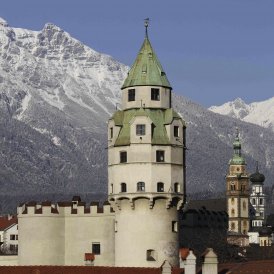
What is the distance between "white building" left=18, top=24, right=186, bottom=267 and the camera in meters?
110

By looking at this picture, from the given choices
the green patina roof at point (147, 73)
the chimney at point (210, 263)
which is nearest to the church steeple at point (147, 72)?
the green patina roof at point (147, 73)

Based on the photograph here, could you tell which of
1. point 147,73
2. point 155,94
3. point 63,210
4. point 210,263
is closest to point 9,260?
point 63,210

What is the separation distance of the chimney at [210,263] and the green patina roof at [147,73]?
25.7 metres

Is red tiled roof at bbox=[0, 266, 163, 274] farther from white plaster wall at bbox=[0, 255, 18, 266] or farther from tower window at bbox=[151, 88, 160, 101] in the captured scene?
white plaster wall at bbox=[0, 255, 18, 266]

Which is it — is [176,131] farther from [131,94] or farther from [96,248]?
[96,248]

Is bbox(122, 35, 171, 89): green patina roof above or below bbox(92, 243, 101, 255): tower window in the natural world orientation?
above

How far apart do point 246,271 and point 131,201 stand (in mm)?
20005

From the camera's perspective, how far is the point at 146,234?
110000 mm

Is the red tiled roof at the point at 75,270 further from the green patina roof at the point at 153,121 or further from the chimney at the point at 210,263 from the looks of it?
the green patina roof at the point at 153,121

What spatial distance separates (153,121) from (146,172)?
4.44 m

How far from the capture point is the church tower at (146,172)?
4328 inches

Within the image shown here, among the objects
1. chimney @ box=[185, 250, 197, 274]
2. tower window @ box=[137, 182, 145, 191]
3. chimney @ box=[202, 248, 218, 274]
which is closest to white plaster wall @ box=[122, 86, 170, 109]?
tower window @ box=[137, 182, 145, 191]

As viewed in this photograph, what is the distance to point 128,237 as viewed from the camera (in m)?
111

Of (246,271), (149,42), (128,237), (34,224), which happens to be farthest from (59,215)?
(246,271)
